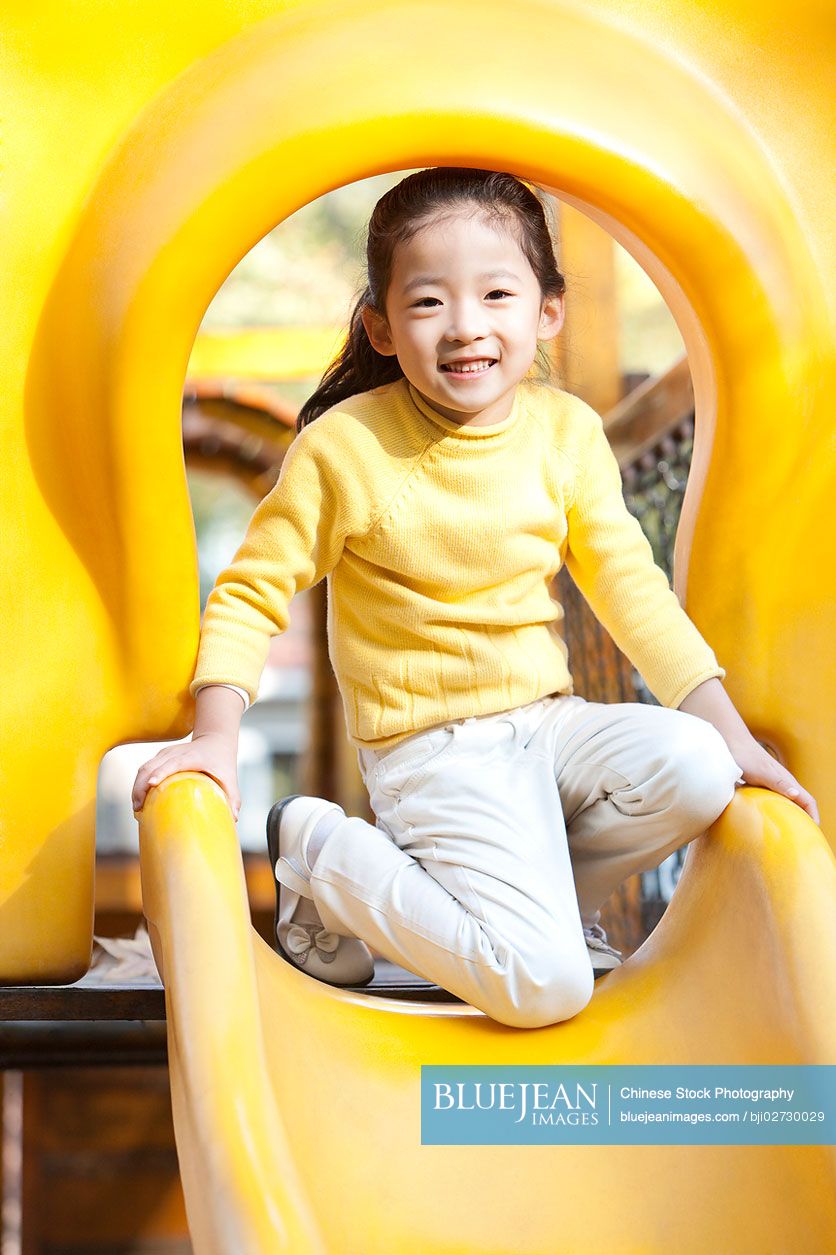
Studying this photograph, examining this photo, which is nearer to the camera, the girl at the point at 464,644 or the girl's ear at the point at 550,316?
the girl at the point at 464,644

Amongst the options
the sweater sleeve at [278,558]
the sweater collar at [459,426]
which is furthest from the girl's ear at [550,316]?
the sweater sleeve at [278,558]

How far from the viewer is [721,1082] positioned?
1.12 meters

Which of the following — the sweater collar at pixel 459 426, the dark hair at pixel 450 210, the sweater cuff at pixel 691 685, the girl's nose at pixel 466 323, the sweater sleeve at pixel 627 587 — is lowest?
the sweater cuff at pixel 691 685

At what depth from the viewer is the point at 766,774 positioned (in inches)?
49.1

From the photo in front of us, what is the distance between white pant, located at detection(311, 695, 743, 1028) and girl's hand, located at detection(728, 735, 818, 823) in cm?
3

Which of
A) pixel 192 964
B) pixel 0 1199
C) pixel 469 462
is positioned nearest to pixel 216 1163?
pixel 192 964

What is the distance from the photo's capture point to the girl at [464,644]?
1203mm

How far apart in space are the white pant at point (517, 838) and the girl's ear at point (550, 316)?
0.39 m

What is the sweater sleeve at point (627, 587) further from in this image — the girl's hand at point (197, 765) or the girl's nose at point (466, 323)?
the girl's hand at point (197, 765)

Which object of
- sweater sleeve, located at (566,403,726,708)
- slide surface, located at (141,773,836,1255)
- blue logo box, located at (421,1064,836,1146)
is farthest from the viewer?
sweater sleeve, located at (566,403,726,708)

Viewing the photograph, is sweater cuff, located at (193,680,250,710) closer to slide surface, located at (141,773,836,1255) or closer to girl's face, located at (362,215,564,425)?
slide surface, located at (141,773,836,1255)

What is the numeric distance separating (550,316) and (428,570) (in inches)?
12.5

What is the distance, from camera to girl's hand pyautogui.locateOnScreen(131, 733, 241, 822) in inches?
44.3

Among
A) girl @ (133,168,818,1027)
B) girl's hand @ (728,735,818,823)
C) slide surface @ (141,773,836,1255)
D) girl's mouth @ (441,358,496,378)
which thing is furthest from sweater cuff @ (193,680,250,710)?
girl's hand @ (728,735,818,823)
